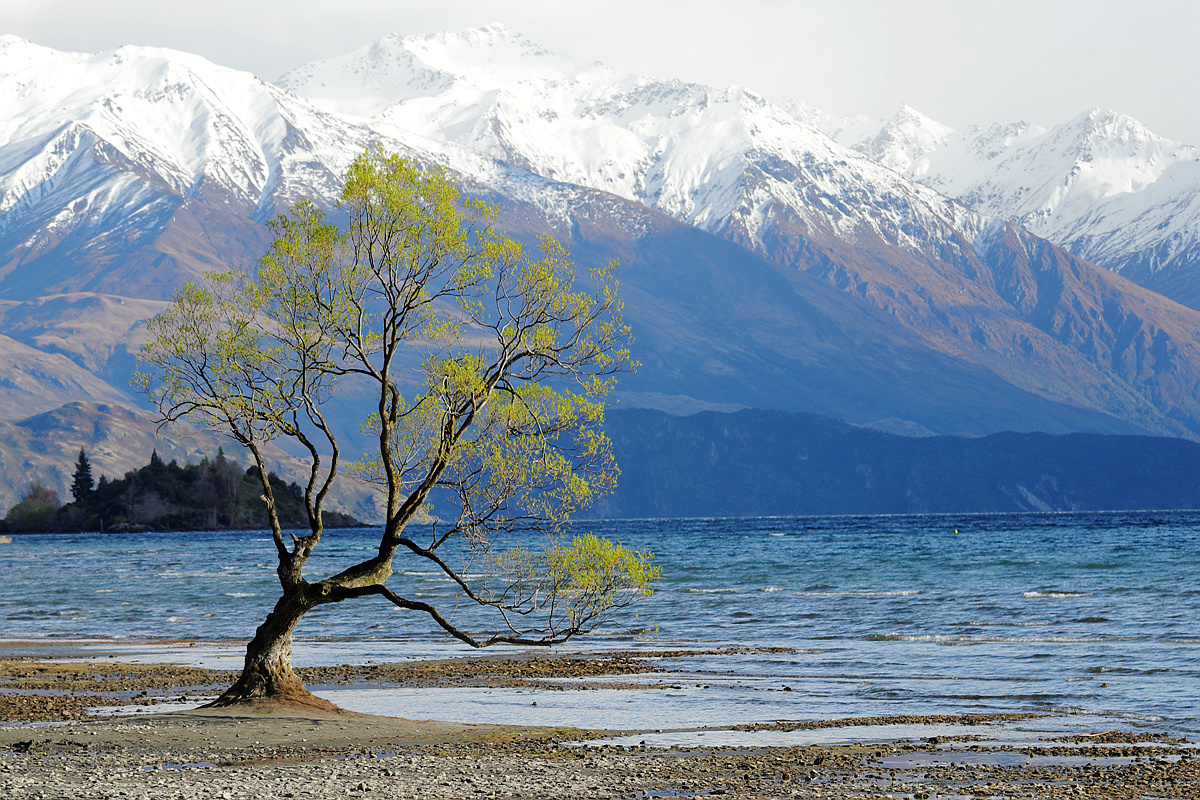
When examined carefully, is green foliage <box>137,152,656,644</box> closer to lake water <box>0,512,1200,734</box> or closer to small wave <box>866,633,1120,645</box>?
lake water <box>0,512,1200,734</box>

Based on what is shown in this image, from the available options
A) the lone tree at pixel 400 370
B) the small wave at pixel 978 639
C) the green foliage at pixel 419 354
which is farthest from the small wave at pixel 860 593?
the green foliage at pixel 419 354

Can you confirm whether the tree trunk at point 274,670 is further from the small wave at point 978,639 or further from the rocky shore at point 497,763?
the small wave at point 978,639

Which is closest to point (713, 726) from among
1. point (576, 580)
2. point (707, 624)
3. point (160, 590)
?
point (576, 580)

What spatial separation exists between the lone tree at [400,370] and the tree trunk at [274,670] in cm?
4

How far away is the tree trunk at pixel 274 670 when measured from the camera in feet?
102

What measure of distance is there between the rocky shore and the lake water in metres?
3.89

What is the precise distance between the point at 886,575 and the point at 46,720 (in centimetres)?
8513

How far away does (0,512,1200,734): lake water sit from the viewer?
35094 mm

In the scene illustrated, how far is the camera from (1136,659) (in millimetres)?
45219

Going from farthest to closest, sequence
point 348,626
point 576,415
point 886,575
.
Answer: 1. point 886,575
2. point 348,626
3. point 576,415

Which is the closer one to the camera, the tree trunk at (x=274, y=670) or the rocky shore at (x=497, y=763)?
the rocky shore at (x=497, y=763)

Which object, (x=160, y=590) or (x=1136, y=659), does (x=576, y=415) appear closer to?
(x=1136, y=659)

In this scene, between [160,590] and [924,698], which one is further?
[160,590]

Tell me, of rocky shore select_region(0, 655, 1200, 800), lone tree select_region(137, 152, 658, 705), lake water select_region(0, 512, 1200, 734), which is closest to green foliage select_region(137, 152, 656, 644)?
lone tree select_region(137, 152, 658, 705)
